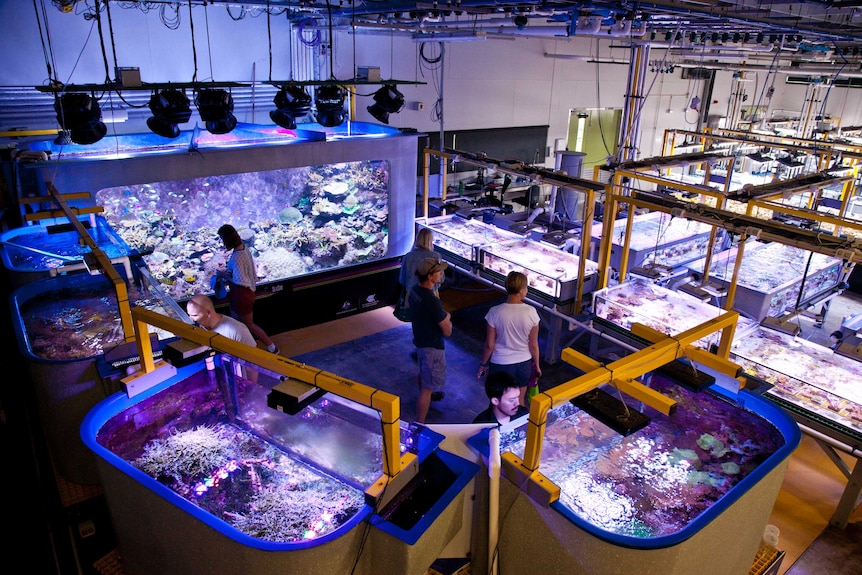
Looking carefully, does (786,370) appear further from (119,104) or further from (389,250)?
(119,104)

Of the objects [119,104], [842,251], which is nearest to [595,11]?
[842,251]

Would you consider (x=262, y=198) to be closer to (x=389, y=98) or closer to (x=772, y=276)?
(x=389, y=98)

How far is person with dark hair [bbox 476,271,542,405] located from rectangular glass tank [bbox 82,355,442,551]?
1734mm

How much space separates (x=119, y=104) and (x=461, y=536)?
7.35m

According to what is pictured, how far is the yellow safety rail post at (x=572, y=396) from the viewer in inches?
93.7

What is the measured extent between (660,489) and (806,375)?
2783mm

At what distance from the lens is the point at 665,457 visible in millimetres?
3145

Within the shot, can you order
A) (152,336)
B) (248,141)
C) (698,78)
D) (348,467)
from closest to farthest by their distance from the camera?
(348,467) < (152,336) < (248,141) < (698,78)

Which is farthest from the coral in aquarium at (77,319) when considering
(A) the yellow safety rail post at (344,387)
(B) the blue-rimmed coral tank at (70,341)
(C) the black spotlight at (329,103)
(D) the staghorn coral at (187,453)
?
(C) the black spotlight at (329,103)

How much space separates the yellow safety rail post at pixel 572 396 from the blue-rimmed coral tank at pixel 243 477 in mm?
269

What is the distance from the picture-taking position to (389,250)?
809cm

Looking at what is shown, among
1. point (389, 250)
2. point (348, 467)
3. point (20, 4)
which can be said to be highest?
point (20, 4)

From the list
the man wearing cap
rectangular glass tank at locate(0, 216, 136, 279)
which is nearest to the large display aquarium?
rectangular glass tank at locate(0, 216, 136, 279)

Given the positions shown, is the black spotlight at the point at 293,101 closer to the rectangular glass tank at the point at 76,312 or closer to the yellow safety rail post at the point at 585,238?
the rectangular glass tank at the point at 76,312
